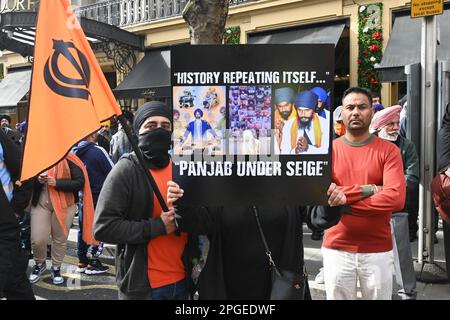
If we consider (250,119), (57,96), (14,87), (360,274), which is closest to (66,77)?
(57,96)

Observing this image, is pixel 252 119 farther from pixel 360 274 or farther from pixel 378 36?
pixel 378 36

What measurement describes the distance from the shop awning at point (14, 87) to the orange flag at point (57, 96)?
16758mm

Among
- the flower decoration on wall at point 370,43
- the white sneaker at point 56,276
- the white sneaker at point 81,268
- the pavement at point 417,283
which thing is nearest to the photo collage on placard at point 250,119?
the pavement at point 417,283

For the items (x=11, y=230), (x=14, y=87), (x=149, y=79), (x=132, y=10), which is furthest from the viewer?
(x=14, y=87)

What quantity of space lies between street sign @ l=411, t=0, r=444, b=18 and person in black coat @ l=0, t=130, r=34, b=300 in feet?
13.5

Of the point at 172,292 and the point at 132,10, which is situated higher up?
the point at 132,10

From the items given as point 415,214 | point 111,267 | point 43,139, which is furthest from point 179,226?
point 415,214

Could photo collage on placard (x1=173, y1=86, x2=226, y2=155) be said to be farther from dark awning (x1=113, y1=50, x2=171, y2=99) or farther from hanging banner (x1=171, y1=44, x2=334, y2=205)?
Result: dark awning (x1=113, y1=50, x2=171, y2=99)

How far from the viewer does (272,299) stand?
2.46m

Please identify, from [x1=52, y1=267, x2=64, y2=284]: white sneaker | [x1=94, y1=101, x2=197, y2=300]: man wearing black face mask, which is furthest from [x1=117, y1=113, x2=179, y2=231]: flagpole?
[x1=52, y1=267, x2=64, y2=284]: white sneaker

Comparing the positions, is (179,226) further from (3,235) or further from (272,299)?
(3,235)

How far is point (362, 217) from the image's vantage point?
10.1ft

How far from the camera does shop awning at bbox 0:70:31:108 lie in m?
18.3

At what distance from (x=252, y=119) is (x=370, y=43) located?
396 inches
